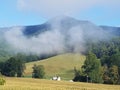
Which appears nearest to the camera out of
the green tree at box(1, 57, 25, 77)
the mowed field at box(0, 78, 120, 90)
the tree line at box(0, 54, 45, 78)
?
the mowed field at box(0, 78, 120, 90)

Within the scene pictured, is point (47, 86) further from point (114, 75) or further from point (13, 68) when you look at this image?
point (13, 68)

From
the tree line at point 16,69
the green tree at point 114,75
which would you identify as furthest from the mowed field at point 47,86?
the tree line at point 16,69

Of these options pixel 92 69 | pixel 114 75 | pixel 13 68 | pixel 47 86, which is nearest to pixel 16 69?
pixel 13 68

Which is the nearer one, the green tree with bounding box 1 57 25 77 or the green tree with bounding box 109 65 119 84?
the green tree with bounding box 109 65 119 84

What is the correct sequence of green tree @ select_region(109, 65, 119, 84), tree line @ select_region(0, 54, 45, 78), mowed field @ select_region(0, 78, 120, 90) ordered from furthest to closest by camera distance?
tree line @ select_region(0, 54, 45, 78) < green tree @ select_region(109, 65, 119, 84) < mowed field @ select_region(0, 78, 120, 90)

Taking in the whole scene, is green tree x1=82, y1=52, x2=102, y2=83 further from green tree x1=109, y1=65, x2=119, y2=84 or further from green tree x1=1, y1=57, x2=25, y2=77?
green tree x1=1, y1=57, x2=25, y2=77

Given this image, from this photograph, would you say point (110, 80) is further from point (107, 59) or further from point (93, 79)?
point (107, 59)

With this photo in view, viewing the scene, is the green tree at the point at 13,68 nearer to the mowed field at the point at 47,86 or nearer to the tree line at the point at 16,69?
the tree line at the point at 16,69

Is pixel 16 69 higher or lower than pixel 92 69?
higher

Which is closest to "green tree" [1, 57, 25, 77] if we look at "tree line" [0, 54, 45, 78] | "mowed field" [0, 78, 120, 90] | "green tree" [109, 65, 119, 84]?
"tree line" [0, 54, 45, 78]

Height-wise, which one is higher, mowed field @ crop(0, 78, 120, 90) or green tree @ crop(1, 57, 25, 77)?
green tree @ crop(1, 57, 25, 77)

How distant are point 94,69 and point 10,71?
4124 centimetres

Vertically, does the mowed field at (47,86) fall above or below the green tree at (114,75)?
below

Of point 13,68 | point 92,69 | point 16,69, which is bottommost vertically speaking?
point 92,69
